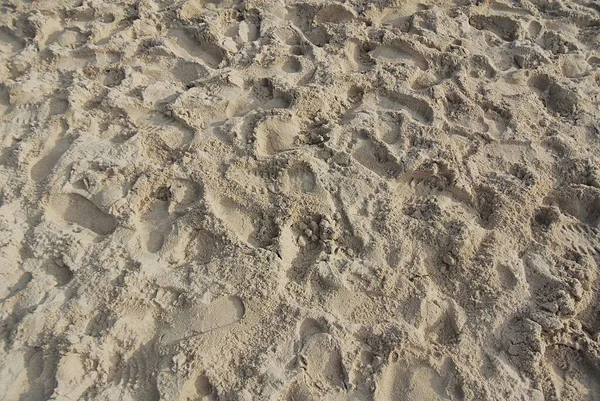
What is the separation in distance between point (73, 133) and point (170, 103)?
1.65 ft

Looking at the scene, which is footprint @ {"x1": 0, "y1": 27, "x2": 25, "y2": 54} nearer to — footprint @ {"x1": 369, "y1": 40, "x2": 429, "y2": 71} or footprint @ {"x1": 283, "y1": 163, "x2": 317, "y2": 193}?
footprint @ {"x1": 283, "y1": 163, "x2": 317, "y2": 193}

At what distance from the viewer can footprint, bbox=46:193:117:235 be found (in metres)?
2.04

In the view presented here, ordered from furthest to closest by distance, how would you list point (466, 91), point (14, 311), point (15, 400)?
point (466, 91)
point (14, 311)
point (15, 400)

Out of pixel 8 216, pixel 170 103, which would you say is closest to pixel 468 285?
pixel 170 103

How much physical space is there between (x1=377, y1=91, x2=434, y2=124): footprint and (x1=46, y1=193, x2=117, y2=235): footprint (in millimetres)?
1548

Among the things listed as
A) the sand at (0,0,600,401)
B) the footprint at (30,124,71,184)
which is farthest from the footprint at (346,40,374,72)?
the footprint at (30,124,71,184)

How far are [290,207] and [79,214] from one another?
3.12 feet

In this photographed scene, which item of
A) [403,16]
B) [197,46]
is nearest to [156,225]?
[197,46]

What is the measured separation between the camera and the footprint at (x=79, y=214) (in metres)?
2.04

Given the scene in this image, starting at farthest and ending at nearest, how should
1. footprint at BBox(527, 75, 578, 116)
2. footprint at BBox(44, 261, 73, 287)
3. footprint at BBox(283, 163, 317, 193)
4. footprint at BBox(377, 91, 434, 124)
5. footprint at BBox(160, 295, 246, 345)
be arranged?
footprint at BBox(527, 75, 578, 116), footprint at BBox(377, 91, 434, 124), footprint at BBox(283, 163, 317, 193), footprint at BBox(44, 261, 73, 287), footprint at BBox(160, 295, 246, 345)

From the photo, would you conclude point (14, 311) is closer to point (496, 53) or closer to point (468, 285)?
point (468, 285)

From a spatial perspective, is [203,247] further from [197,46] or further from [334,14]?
[334,14]

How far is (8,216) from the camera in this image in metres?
2.01

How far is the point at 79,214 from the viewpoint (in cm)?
208
